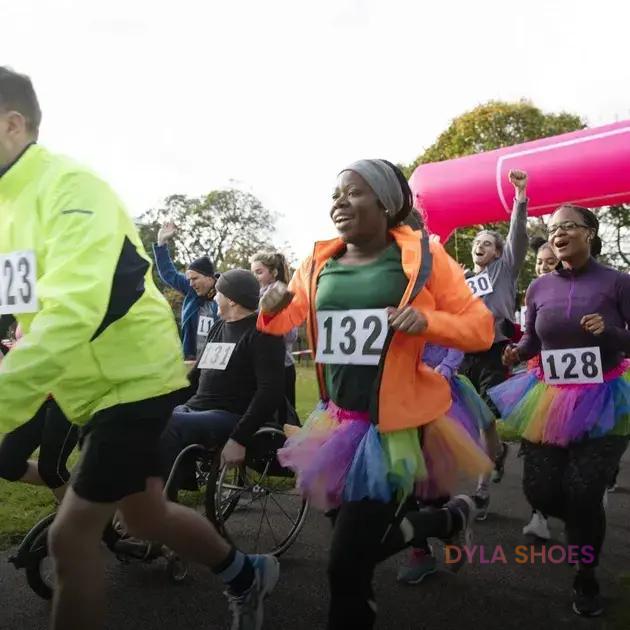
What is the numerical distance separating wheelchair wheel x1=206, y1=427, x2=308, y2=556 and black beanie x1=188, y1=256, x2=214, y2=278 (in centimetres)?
184

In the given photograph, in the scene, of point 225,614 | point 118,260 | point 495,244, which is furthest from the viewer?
point 495,244

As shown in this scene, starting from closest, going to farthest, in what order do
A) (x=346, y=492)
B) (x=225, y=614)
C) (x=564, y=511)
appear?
(x=346, y=492) < (x=225, y=614) < (x=564, y=511)

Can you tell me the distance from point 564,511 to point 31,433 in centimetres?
259

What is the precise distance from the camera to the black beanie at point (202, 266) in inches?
219

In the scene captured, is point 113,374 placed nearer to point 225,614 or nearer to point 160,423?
point 160,423

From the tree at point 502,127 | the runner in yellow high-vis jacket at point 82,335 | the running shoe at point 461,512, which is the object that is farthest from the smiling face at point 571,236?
the tree at point 502,127

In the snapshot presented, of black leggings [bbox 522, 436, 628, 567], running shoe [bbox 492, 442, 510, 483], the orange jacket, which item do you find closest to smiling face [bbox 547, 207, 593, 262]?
black leggings [bbox 522, 436, 628, 567]

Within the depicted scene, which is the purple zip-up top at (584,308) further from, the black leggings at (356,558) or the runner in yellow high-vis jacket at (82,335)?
the runner in yellow high-vis jacket at (82,335)

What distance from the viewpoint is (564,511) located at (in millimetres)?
3172

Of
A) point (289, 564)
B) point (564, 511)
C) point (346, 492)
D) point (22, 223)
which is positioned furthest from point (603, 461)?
point (22, 223)

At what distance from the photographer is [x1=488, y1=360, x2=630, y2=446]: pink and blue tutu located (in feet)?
10.3

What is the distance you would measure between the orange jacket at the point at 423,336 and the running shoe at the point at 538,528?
194 centimetres

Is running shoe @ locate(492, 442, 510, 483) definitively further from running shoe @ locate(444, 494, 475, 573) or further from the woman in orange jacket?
the woman in orange jacket

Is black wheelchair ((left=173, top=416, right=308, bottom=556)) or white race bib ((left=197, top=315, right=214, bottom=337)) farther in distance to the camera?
white race bib ((left=197, top=315, right=214, bottom=337))
